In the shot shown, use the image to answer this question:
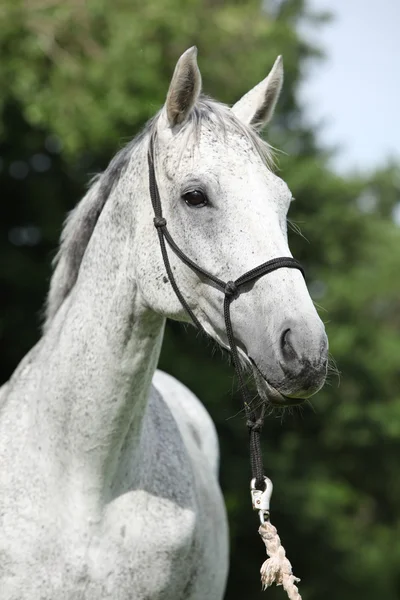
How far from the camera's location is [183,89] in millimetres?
2965

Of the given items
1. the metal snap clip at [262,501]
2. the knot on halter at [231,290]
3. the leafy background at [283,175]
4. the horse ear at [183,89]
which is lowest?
the leafy background at [283,175]

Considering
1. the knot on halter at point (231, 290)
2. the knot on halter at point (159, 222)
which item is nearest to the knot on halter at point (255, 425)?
the knot on halter at point (231, 290)

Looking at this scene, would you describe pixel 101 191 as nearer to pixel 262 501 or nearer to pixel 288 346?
pixel 288 346

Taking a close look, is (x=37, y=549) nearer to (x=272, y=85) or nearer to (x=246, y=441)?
(x=272, y=85)

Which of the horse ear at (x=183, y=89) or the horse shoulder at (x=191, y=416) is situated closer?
the horse ear at (x=183, y=89)

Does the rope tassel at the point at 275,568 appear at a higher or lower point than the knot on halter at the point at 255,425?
lower

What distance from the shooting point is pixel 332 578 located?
602 inches

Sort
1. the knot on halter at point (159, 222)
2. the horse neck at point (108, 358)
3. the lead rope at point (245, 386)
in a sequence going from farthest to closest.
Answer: the horse neck at point (108, 358) → the knot on halter at point (159, 222) → the lead rope at point (245, 386)

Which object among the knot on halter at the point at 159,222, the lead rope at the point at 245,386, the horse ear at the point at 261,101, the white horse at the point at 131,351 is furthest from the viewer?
the horse ear at the point at 261,101

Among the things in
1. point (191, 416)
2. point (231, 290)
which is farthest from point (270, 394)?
point (191, 416)

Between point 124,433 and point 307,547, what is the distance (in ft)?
41.3

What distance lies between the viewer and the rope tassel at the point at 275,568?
2596 mm

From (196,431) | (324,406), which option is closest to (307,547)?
(324,406)

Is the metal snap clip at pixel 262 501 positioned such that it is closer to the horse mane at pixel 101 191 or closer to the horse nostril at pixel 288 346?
the horse nostril at pixel 288 346
